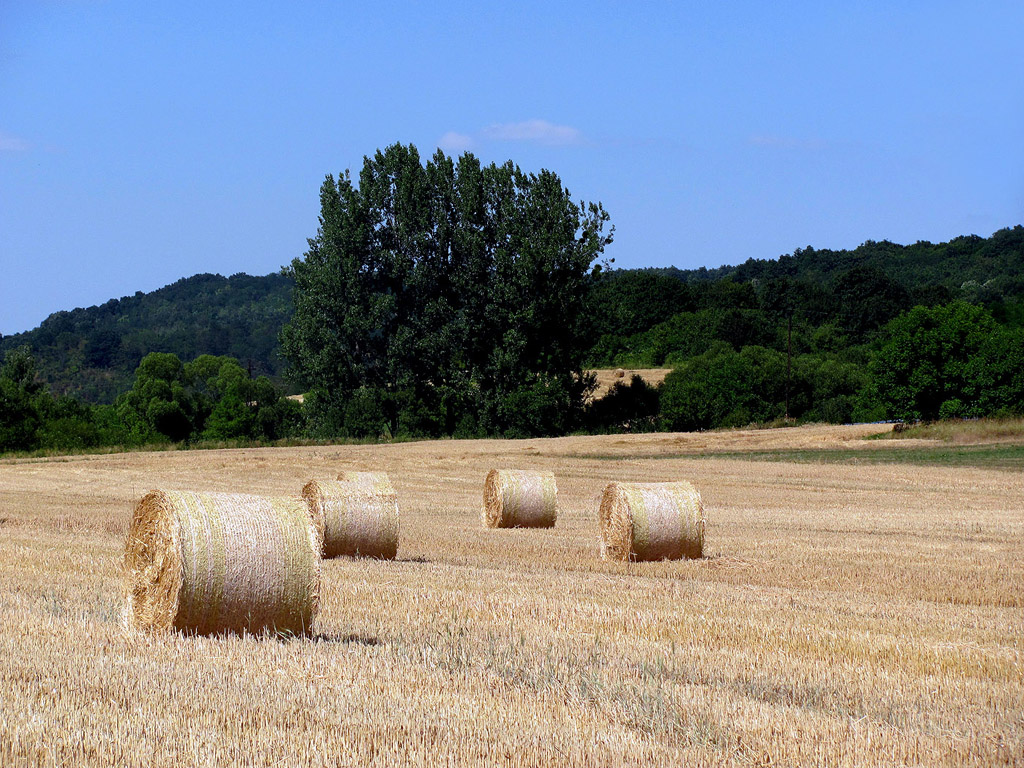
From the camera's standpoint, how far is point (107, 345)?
146 m

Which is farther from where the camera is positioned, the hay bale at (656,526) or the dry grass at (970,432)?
the dry grass at (970,432)

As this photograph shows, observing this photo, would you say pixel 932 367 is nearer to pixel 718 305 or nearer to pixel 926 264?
pixel 718 305

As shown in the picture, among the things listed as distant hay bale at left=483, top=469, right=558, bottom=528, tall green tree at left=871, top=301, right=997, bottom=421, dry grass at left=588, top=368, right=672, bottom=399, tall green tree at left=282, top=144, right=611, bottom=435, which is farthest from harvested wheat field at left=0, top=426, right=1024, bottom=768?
dry grass at left=588, top=368, right=672, bottom=399

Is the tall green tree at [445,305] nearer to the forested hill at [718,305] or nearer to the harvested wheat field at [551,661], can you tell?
the forested hill at [718,305]

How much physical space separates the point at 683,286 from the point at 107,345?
8117cm

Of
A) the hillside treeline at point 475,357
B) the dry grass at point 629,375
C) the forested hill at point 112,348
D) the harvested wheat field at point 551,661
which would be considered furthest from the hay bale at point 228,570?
the forested hill at point 112,348

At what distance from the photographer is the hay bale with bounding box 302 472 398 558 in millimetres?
11969

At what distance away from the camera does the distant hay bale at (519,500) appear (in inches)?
663

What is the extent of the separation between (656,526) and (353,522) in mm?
3338

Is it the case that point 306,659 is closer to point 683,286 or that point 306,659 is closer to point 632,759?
point 632,759

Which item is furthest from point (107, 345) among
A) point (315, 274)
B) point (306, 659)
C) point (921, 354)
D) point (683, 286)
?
point (306, 659)

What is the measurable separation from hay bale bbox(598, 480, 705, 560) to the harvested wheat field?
18.2 inches

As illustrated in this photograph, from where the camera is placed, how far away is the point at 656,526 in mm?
12477

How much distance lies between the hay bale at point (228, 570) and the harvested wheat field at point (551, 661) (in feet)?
0.72
